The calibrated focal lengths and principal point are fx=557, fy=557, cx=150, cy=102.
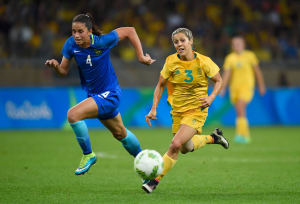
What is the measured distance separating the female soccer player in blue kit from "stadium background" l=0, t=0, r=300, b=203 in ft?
2.02

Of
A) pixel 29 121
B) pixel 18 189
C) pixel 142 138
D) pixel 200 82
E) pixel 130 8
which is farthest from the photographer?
pixel 130 8

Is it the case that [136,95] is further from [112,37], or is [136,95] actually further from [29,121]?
[112,37]

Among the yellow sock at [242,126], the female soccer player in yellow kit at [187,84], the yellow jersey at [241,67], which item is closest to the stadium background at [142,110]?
the yellow sock at [242,126]

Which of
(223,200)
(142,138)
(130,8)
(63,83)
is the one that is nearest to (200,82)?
(223,200)

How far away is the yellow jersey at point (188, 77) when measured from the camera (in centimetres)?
719

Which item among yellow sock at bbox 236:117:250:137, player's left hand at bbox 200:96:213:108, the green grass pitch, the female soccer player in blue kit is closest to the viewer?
the green grass pitch

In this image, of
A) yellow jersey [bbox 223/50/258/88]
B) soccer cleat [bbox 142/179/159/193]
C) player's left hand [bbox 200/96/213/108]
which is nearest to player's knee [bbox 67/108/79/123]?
soccer cleat [bbox 142/179/159/193]

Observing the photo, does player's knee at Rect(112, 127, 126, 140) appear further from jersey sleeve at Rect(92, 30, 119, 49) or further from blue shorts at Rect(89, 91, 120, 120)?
jersey sleeve at Rect(92, 30, 119, 49)

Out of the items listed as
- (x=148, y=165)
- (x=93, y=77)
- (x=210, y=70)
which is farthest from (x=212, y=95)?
(x=93, y=77)

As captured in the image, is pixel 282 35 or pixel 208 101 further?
pixel 282 35

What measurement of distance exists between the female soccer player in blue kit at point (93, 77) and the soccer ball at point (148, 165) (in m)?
0.94

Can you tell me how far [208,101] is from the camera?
688 centimetres

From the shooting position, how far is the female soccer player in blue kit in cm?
700

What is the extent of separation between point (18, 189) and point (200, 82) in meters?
2.67
